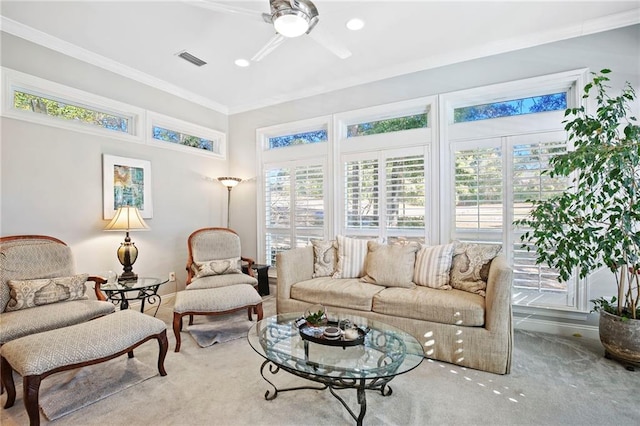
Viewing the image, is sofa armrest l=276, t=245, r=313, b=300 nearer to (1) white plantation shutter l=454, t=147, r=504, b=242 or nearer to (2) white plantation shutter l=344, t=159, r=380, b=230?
(2) white plantation shutter l=344, t=159, r=380, b=230

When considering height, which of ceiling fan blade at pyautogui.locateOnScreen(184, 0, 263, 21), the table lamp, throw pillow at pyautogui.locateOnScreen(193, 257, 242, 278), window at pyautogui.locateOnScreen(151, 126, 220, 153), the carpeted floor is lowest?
the carpeted floor

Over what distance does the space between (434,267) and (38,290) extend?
131 inches

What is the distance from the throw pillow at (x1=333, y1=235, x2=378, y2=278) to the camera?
3.44 metres

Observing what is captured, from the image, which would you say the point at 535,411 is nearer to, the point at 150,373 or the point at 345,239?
the point at 345,239

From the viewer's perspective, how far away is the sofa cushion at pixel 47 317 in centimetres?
213

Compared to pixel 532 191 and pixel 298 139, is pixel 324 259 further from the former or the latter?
pixel 532 191

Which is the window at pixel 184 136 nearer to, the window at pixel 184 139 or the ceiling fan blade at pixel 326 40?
the window at pixel 184 139

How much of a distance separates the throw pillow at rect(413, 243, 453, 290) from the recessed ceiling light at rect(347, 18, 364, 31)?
87.4 inches

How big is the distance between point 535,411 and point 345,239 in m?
2.16

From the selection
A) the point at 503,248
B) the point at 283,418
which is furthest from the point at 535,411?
the point at 503,248

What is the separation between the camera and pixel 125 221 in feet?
11.1

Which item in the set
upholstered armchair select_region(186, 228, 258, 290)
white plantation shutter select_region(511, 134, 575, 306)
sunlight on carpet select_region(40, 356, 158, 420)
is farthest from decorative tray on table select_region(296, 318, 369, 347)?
white plantation shutter select_region(511, 134, 575, 306)

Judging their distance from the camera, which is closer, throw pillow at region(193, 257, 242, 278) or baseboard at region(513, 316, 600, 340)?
baseboard at region(513, 316, 600, 340)

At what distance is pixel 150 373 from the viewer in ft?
7.65
